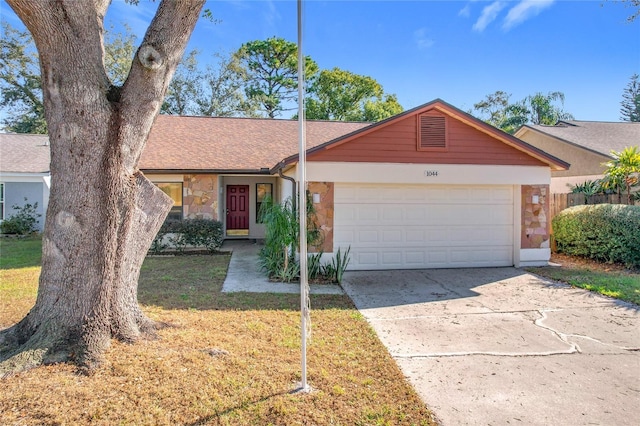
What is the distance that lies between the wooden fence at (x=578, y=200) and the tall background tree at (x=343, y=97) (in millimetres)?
17155

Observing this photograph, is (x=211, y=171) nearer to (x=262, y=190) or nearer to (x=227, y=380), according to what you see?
(x=262, y=190)

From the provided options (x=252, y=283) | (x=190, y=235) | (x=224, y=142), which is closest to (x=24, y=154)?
(x=224, y=142)

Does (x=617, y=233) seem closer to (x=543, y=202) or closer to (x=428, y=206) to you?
(x=543, y=202)

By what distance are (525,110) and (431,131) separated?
31.9 m

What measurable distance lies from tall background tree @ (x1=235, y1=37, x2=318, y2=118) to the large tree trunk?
84.5ft

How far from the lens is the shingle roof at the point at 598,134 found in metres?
15.8

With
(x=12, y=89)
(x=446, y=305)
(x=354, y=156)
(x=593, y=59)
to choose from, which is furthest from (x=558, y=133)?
(x=12, y=89)

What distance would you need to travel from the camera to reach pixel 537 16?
10086mm

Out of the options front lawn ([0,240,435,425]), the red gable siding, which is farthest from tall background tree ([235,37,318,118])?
front lawn ([0,240,435,425])

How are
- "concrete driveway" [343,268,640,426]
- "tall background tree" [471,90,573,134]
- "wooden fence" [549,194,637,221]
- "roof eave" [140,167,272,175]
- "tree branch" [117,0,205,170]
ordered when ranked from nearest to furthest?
"concrete driveway" [343,268,640,426] < "tree branch" [117,0,205,170] < "wooden fence" [549,194,637,221] < "roof eave" [140,167,272,175] < "tall background tree" [471,90,573,134]

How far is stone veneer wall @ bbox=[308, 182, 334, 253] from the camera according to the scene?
29.0 ft

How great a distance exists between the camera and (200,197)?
12859mm

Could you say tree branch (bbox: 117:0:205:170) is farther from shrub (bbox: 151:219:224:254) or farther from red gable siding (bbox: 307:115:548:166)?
shrub (bbox: 151:219:224:254)

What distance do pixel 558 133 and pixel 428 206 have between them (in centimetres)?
1173
